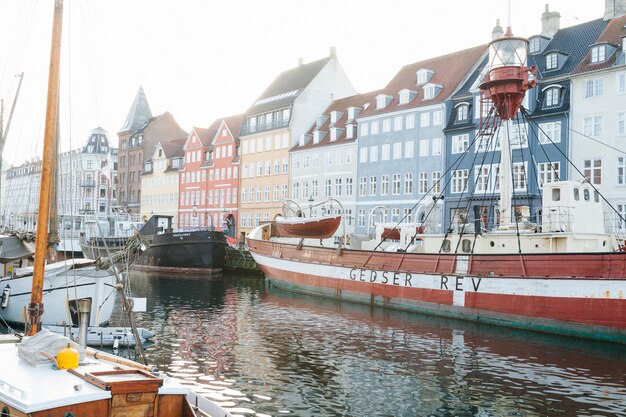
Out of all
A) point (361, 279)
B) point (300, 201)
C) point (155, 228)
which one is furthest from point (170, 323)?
point (300, 201)

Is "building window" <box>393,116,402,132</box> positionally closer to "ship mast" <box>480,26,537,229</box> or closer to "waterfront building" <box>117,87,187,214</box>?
"ship mast" <box>480,26,537,229</box>

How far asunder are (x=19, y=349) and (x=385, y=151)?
153ft

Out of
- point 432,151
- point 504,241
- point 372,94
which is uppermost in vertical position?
point 372,94

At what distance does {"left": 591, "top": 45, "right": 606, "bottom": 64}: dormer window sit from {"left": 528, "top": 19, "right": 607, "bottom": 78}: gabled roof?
135cm

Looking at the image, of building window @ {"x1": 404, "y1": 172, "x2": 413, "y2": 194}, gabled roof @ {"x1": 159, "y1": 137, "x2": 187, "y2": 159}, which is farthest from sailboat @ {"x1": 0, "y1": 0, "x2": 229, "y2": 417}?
gabled roof @ {"x1": 159, "y1": 137, "x2": 187, "y2": 159}

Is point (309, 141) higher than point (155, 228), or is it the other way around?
point (309, 141)

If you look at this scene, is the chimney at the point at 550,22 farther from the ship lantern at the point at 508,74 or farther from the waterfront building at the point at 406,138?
the ship lantern at the point at 508,74

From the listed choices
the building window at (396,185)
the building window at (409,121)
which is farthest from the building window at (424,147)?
the building window at (396,185)

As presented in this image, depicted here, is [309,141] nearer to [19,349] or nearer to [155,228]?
[155,228]

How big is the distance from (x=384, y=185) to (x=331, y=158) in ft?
26.9

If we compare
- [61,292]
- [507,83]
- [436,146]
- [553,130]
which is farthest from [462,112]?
A: [61,292]

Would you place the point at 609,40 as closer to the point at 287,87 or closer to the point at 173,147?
the point at 287,87

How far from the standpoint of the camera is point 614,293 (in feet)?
68.5

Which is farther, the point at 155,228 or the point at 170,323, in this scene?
the point at 155,228
